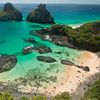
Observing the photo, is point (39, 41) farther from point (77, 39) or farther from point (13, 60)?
point (13, 60)

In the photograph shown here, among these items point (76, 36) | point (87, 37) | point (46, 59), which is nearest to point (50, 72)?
point (46, 59)

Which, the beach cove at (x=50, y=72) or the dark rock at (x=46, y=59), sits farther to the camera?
the dark rock at (x=46, y=59)

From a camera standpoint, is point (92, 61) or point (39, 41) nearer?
point (92, 61)

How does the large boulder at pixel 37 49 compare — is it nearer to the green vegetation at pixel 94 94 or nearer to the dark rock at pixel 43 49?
the dark rock at pixel 43 49

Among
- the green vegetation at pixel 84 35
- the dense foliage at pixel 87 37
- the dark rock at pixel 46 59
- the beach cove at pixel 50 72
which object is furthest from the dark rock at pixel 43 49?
the dense foliage at pixel 87 37

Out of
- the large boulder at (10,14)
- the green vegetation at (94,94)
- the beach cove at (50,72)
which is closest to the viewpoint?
the green vegetation at (94,94)

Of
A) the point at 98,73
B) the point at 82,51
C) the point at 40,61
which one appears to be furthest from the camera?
the point at 82,51

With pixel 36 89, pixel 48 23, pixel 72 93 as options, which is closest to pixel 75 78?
pixel 72 93
